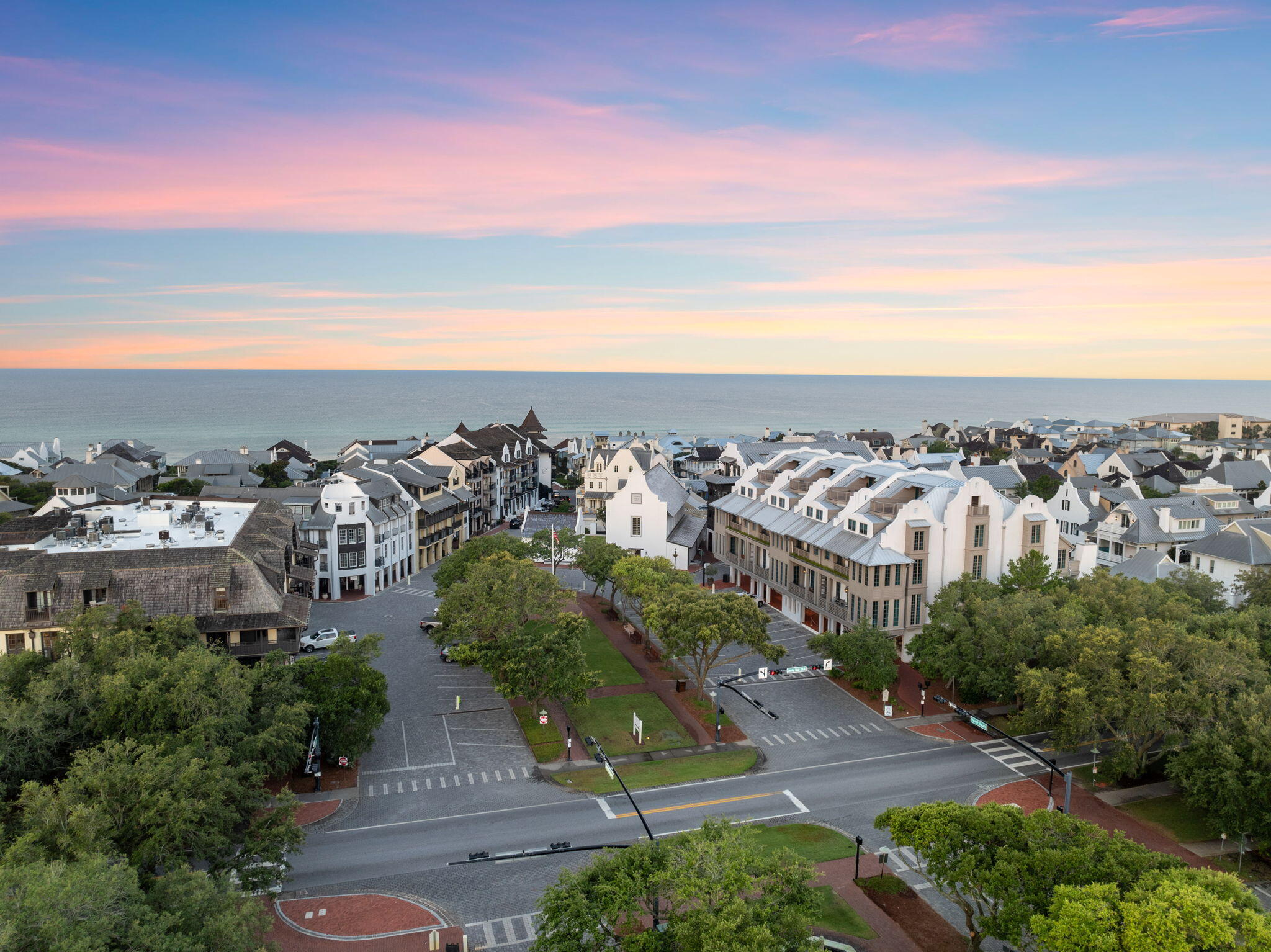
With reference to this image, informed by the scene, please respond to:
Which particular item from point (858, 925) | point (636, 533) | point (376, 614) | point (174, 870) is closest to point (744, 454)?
point (636, 533)

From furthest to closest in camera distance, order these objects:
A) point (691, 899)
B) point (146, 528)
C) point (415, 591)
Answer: point (415, 591)
point (146, 528)
point (691, 899)

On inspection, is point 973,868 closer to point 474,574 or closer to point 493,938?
point 493,938

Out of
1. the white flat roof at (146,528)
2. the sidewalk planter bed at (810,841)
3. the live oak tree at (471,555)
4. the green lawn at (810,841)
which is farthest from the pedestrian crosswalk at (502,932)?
the live oak tree at (471,555)

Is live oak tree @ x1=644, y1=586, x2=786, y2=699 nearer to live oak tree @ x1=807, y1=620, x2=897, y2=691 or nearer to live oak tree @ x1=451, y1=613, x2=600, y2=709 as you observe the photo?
live oak tree @ x1=807, y1=620, x2=897, y2=691

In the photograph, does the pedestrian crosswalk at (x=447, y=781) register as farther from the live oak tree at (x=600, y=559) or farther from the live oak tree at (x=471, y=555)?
the live oak tree at (x=600, y=559)

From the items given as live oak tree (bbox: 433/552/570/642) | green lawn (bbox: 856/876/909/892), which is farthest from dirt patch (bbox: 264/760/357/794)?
green lawn (bbox: 856/876/909/892)

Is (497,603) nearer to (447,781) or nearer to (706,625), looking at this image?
(447,781)

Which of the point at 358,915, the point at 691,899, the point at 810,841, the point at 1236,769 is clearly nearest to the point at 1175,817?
the point at 1236,769
